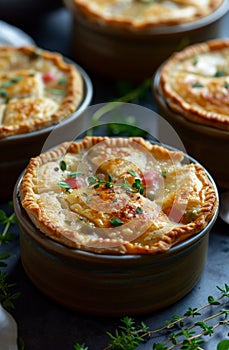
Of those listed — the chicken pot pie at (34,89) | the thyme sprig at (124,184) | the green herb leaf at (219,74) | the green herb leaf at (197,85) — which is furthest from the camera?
the green herb leaf at (219,74)

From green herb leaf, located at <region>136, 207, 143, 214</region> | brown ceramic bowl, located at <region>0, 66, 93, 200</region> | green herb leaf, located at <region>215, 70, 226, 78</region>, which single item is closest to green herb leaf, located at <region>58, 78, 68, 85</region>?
brown ceramic bowl, located at <region>0, 66, 93, 200</region>

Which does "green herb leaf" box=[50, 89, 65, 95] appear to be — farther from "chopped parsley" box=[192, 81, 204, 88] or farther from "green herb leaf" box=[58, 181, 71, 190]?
"green herb leaf" box=[58, 181, 71, 190]

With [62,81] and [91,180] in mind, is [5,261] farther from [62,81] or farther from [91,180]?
[62,81]

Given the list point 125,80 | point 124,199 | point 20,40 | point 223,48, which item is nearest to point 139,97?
point 125,80

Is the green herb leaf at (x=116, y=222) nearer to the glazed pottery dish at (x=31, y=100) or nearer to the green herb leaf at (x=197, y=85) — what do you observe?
the glazed pottery dish at (x=31, y=100)

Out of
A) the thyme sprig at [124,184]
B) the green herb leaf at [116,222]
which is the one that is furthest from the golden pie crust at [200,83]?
the green herb leaf at [116,222]

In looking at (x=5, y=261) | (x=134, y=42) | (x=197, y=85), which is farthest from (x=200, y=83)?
(x=5, y=261)
